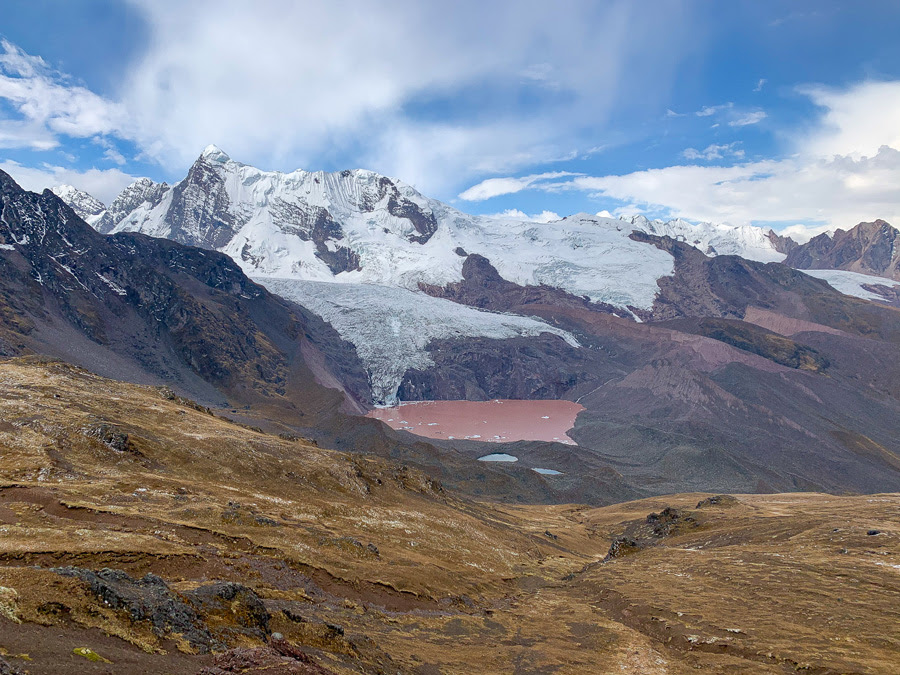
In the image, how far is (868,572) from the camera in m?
39.1

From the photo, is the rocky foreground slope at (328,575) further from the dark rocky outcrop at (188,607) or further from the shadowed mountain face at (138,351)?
the shadowed mountain face at (138,351)

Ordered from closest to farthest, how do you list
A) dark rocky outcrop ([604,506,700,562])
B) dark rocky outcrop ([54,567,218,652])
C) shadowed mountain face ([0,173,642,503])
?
dark rocky outcrop ([54,567,218,652])
dark rocky outcrop ([604,506,700,562])
shadowed mountain face ([0,173,642,503])

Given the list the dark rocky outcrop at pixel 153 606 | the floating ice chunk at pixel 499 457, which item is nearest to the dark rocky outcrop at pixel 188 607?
the dark rocky outcrop at pixel 153 606

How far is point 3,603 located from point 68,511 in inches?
770

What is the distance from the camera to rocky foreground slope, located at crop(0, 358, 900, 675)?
677 inches

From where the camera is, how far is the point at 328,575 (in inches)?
1315

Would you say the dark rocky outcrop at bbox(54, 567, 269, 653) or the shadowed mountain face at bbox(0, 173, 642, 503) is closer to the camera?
the dark rocky outcrop at bbox(54, 567, 269, 653)

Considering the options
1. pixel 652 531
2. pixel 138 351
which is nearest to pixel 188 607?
pixel 652 531

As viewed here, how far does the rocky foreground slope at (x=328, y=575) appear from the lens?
1719 centimetres

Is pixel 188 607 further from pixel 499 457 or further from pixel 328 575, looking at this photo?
pixel 499 457

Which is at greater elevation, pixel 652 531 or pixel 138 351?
pixel 138 351

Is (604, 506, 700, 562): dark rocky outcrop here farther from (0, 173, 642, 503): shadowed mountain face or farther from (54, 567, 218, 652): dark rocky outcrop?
(54, 567, 218, 652): dark rocky outcrop

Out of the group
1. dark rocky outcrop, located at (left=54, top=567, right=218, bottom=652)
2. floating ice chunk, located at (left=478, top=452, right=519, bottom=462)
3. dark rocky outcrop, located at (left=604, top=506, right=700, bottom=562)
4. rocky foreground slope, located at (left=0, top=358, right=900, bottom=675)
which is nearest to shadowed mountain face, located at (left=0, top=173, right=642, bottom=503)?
floating ice chunk, located at (left=478, top=452, right=519, bottom=462)

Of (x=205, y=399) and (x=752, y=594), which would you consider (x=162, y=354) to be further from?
(x=752, y=594)
